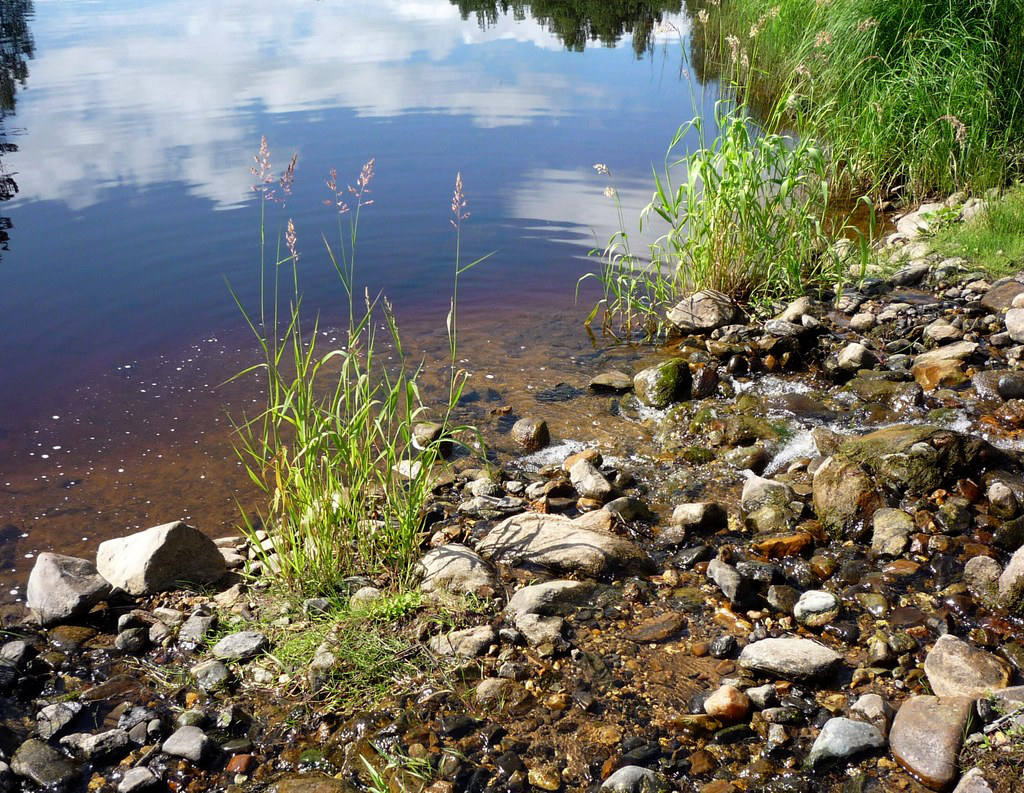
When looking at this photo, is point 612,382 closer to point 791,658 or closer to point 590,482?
point 590,482

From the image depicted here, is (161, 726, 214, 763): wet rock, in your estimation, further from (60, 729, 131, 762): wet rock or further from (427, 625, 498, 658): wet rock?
(427, 625, 498, 658): wet rock

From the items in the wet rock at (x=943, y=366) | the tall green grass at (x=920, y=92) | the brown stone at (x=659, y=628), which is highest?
the tall green grass at (x=920, y=92)

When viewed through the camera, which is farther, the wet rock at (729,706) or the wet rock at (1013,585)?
the wet rock at (1013,585)

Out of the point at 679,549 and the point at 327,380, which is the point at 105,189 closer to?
the point at 327,380

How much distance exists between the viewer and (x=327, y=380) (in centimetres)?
628

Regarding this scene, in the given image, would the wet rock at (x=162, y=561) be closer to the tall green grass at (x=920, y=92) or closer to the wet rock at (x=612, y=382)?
the wet rock at (x=612, y=382)

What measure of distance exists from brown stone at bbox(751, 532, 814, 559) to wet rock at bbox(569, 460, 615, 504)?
88 centimetres

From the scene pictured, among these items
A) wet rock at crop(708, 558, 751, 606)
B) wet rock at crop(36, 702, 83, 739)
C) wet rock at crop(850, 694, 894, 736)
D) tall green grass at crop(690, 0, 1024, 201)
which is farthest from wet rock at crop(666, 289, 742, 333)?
wet rock at crop(36, 702, 83, 739)

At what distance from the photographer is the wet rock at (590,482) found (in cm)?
448

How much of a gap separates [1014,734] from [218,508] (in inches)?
157

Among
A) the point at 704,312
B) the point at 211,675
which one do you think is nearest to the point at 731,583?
the point at 211,675

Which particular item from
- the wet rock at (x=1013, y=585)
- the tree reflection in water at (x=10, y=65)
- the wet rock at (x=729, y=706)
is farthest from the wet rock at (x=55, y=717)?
the tree reflection in water at (x=10, y=65)

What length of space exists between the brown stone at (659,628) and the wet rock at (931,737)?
878 millimetres

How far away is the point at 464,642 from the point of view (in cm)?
329
